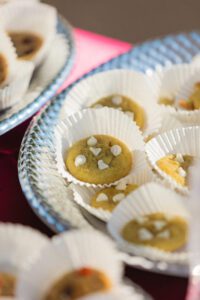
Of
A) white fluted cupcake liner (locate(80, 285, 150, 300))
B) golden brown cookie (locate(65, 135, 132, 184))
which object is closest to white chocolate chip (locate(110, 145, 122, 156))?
golden brown cookie (locate(65, 135, 132, 184))

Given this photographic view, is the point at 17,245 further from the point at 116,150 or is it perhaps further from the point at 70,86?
the point at 70,86

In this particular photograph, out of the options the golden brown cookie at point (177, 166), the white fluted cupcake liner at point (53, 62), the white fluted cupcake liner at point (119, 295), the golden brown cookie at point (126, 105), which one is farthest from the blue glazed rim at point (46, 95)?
the white fluted cupcake liner at point (119, 295)

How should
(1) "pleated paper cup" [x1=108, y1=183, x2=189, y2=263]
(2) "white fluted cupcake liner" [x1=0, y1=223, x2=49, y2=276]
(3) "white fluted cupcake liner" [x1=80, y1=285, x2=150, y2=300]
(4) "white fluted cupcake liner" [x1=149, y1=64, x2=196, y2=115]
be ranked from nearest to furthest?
(3) "white fluted cupcake liner" [x1=80, y1=285, x2=150, y2=300] → (2) "white fluted cupcake liner" [x1=0, y1=223, x2=49, y2=276] → (1) "pleated paper cup" [x1=108, y1=183, x2=189, y2=263] → (4) "white fluted cupcake liner" [x1=149, y1=64, x2=196, y2=115]

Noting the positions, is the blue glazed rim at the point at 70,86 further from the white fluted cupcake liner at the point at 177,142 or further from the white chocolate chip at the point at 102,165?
the white fluted cupcake liner at the point at 177,142

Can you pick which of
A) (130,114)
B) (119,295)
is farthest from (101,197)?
(119,295)

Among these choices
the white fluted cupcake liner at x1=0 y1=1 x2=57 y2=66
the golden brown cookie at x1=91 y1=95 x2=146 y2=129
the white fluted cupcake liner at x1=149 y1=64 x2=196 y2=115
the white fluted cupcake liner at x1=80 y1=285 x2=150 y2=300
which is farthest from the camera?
the white fluted cupcake liner at x1=0 y1=1 x2=57 y2=66

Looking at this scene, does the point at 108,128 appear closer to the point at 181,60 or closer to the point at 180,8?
the point at 181,60

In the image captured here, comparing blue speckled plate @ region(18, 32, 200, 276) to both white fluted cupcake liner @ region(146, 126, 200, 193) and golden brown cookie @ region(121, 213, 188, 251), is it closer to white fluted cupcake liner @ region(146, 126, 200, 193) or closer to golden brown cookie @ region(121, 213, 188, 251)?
golden brown cookie @ region(121, 213, 188, 251)

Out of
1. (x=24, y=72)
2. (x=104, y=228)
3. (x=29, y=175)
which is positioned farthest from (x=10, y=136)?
(x=104, y=228)
